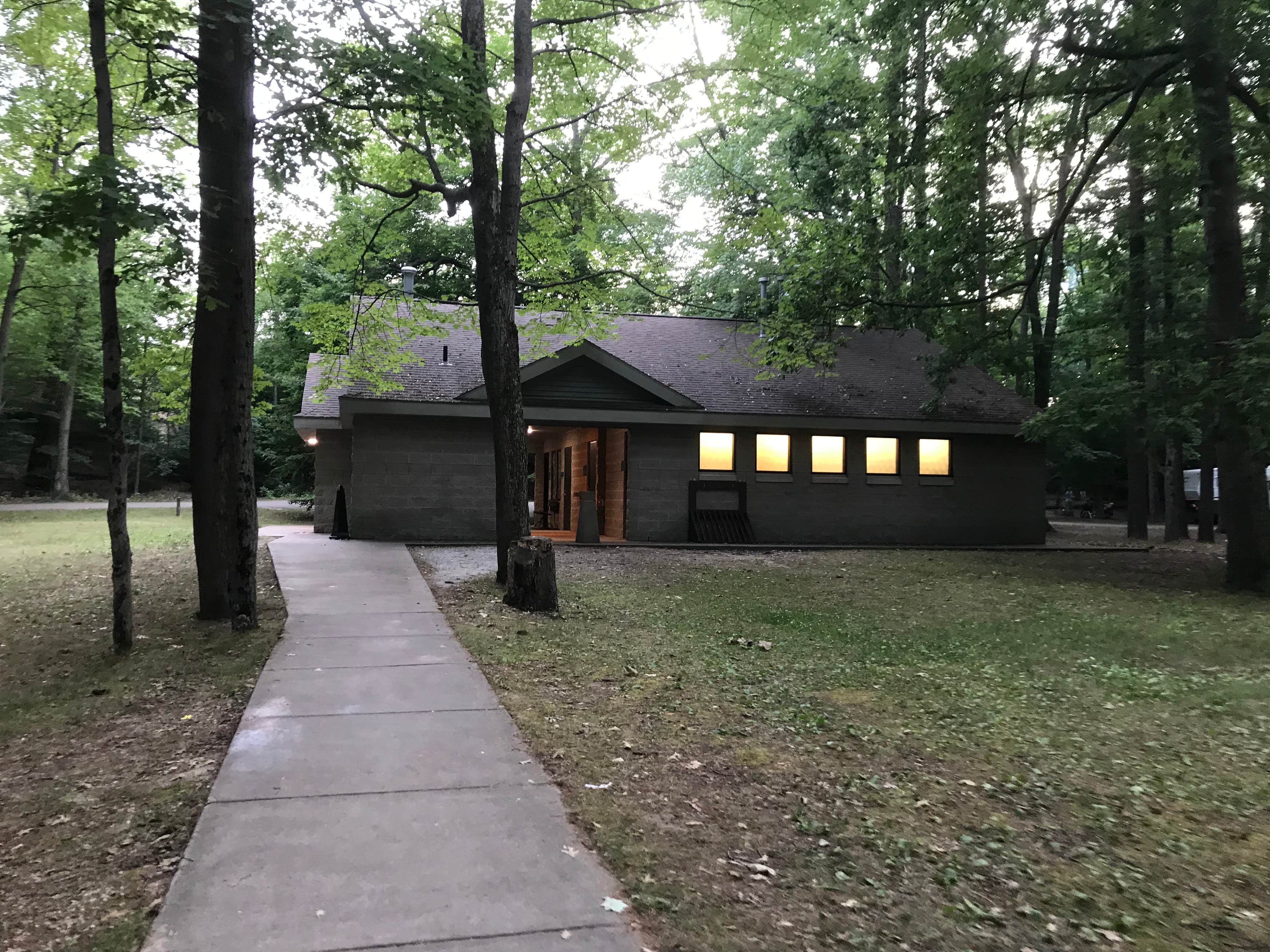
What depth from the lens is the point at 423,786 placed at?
3957 millimetres

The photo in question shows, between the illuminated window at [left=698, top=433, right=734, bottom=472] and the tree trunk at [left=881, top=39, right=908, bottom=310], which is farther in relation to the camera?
the illuminated window at [left=698, top=433, right=734, bottom=472]

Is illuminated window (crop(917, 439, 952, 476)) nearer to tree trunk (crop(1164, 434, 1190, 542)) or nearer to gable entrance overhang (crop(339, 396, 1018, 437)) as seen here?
gable entrance overhang (crop(339, 396, 1018, 437))

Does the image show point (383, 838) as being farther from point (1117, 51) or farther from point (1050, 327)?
point (1050, 327)

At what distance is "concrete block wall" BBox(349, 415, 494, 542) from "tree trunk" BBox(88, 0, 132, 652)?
10059 mm

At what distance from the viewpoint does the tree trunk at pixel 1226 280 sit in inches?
469

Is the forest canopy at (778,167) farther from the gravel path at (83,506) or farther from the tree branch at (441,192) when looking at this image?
the gravel path at (83,506)

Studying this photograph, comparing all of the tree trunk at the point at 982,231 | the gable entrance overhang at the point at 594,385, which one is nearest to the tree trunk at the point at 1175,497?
the tree trunk at the point at 982,231

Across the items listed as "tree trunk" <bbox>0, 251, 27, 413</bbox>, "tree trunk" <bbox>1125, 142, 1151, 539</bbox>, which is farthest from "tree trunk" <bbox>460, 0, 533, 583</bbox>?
"tree trunk" <bbox>0, 251, 27, 413</bbox>

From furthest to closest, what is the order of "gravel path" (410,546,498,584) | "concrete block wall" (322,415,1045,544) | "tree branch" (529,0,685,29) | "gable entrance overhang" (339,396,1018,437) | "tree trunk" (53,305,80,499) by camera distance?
"tree trunk" (53,305,80,499), "concrete block wall" (322,415,1045,544), "gable entrance overhang" (339,396,1018,437), "gravel path" (410,546,498,584), "tree branch" (529,0,685,29)

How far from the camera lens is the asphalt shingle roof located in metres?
18.4

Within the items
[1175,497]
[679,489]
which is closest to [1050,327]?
[1175,497]

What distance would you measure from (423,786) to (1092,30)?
15.5 meters

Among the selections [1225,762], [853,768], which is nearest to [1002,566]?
[1225,762]

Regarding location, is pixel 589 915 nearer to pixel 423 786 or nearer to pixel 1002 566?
pixel 423 786
